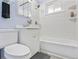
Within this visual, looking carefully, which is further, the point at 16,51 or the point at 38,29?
the point at 38,29

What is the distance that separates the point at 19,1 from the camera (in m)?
2.24

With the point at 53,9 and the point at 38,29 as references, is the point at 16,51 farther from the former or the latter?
the point at 53,9

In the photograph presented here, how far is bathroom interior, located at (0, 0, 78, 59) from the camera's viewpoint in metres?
1.63

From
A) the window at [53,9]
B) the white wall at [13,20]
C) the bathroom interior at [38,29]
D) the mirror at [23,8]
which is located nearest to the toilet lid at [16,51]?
the bathroom interior at [38,29]

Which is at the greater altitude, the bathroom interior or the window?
the window

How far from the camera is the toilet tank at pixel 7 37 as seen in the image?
4.87 feet

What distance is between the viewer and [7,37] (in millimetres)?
1602

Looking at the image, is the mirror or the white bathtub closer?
the white bathtub

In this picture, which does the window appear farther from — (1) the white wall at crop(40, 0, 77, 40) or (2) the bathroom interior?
(1) the white wall at crop(40, 0, 77, 40)

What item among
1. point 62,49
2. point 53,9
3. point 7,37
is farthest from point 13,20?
point 53,9

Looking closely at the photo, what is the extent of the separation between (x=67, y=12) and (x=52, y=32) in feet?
3.11

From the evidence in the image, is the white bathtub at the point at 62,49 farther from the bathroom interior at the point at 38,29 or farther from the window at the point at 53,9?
the window at the point at 53,9

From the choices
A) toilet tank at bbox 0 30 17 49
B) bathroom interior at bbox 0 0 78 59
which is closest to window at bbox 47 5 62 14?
bathroom interior at bbox 0 0 78 59

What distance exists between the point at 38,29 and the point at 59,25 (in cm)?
85
